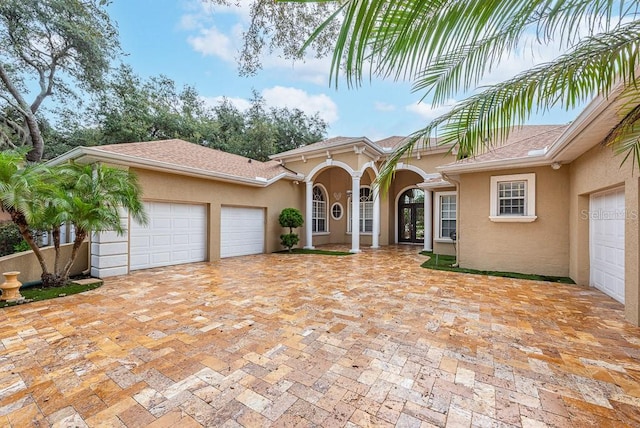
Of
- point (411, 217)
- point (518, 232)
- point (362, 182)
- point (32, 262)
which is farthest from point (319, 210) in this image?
point (32, 262)

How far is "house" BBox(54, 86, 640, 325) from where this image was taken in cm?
494

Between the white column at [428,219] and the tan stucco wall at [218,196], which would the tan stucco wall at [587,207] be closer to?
the white column at [428,219]

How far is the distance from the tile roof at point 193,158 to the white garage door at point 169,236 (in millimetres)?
1428

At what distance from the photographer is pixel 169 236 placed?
28.7ft

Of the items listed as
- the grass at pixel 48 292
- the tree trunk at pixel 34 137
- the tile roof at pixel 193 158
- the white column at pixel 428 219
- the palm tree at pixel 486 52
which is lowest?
the grass at pixel 48 292

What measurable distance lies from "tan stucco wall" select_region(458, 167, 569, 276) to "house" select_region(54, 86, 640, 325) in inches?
1.0

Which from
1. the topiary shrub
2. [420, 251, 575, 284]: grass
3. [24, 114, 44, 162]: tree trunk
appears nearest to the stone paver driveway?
[420, 251, 575, 284]: grass

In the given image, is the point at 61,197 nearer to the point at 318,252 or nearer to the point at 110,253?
the point at 110,253

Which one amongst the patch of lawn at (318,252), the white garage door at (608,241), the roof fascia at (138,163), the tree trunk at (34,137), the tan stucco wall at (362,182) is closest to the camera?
the white garage door at (608,241)

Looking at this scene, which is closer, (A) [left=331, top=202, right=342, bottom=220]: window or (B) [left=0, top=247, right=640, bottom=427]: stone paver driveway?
(B) [left=0, top=247, right=640, bottom=427]: stone paver driveway

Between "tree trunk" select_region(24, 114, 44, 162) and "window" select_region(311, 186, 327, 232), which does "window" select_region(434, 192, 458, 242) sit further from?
"tree trunk" select_region(24, 114, 44, 162)

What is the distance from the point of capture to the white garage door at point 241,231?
10.4 m

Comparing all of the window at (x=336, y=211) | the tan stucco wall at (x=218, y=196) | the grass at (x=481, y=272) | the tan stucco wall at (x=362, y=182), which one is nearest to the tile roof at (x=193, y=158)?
the tan stucco wall at (x=218, y=196)

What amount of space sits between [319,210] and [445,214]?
6.71 metres
